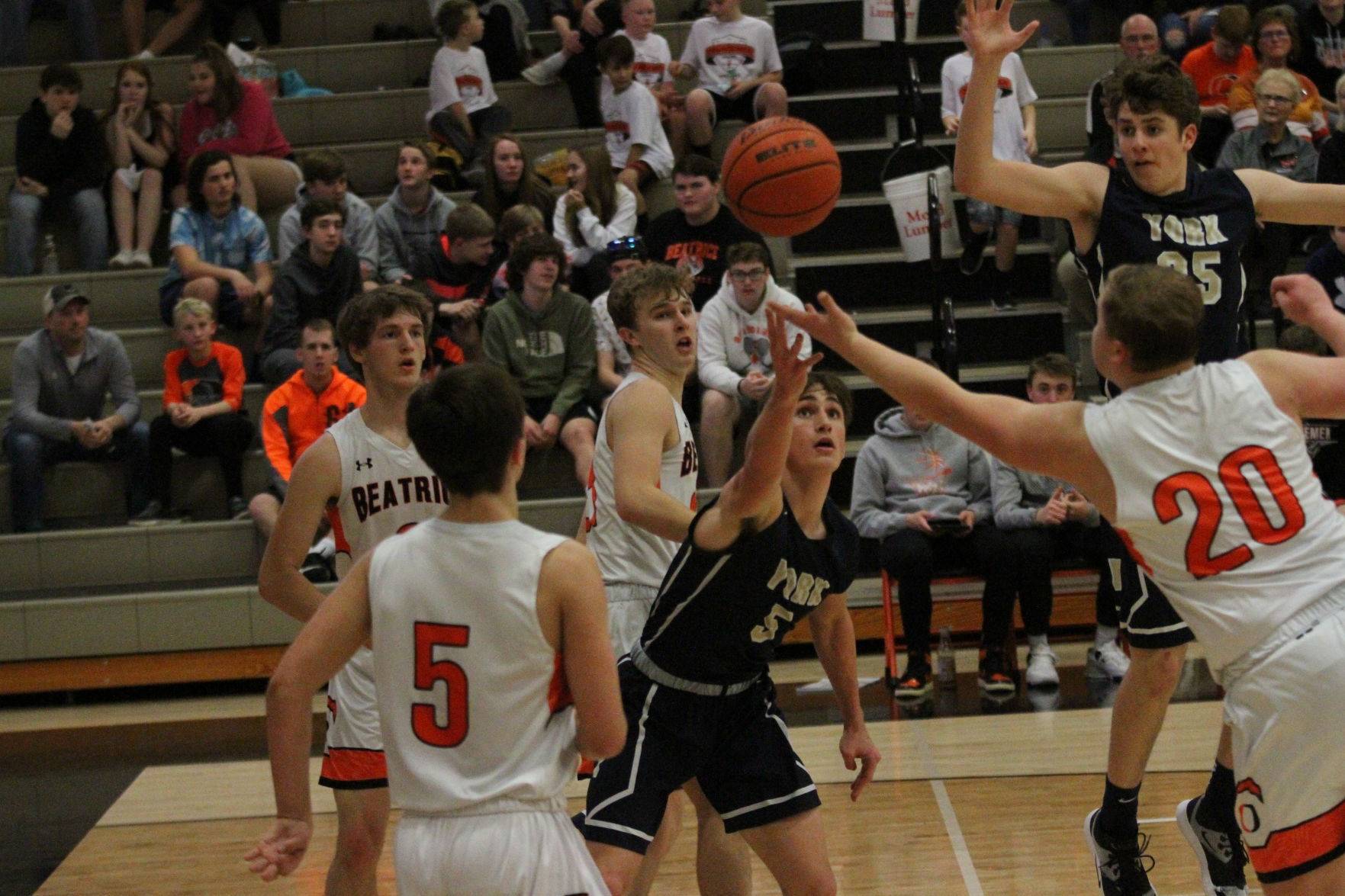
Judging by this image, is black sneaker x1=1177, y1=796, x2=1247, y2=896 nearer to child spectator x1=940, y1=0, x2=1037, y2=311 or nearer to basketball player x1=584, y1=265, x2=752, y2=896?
basketball player x1=584, y1=265, x2=752, y2=896

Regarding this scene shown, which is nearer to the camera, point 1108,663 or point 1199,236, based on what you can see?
point 1199,236

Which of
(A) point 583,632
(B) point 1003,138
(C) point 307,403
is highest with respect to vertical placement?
(B) point 1003,138

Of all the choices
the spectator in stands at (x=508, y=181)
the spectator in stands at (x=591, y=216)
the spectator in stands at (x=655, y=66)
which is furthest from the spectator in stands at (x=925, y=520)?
the spectator in stands at (x=655, y=66)

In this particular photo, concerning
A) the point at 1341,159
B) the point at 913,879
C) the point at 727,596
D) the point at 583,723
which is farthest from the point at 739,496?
the point at 1341,159

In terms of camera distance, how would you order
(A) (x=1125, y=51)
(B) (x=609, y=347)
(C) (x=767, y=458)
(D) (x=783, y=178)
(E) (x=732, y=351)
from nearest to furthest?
1. (C) (x=767, y=458)
2. (D) (x=783, y=178)
3. (E) (x=732, y=351)
4. (B) (x=609, y=347)
5. (A) (x=1125, y=51)

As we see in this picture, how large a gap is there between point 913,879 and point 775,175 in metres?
2.83

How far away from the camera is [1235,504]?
295cm

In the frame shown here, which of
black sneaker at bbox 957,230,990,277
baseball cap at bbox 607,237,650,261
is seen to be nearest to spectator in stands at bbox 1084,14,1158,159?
black sneaker at bbox 957,230,990,277

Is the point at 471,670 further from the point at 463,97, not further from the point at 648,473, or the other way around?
the point at 463,97

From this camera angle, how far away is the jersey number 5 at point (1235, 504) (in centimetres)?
295

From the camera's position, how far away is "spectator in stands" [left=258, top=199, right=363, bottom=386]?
26.8ft

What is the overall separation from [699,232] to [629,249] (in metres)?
0.38

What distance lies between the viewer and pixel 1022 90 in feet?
30.1

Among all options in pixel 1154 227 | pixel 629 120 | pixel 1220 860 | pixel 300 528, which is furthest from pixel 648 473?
pixel 629 120
